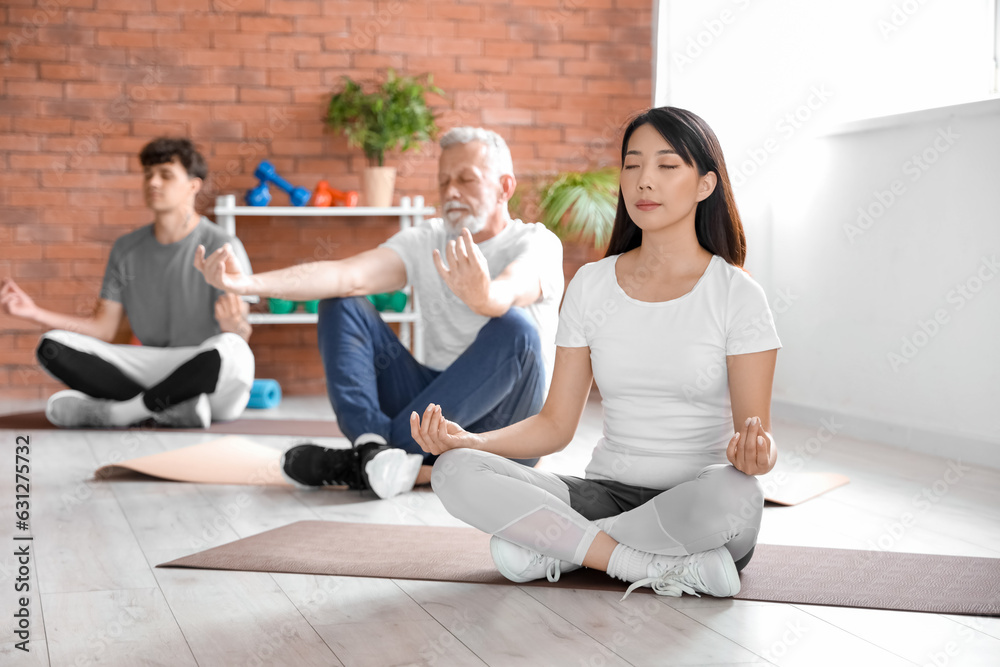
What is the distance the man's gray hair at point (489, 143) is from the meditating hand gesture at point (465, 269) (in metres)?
0.58

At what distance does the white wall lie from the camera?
3.03 metres

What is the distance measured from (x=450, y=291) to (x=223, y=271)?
650mm

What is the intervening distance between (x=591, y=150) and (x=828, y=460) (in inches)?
97.2

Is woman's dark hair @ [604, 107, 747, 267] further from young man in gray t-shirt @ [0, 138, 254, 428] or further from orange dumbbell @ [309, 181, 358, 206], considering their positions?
orange dumbbell @ [309, 181, 358, 206]

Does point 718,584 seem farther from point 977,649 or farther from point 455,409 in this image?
point 455,409

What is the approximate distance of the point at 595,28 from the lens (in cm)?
504

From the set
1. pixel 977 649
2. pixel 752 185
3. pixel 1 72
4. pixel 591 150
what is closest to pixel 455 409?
pixel 977 649

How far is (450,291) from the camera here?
267 centimetres

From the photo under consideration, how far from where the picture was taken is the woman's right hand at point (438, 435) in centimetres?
159

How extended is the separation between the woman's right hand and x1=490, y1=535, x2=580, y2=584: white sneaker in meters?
0.18

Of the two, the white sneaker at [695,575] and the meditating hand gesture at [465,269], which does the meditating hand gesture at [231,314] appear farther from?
the white sneaker at [695,575]

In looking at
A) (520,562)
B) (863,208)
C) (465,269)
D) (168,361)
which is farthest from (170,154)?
(520,562)

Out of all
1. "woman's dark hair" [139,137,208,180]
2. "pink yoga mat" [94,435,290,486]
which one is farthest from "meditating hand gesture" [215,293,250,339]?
"pink yoga mat" [94,435,290,486]

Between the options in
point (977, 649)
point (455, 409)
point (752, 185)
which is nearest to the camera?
point (977, 649)
